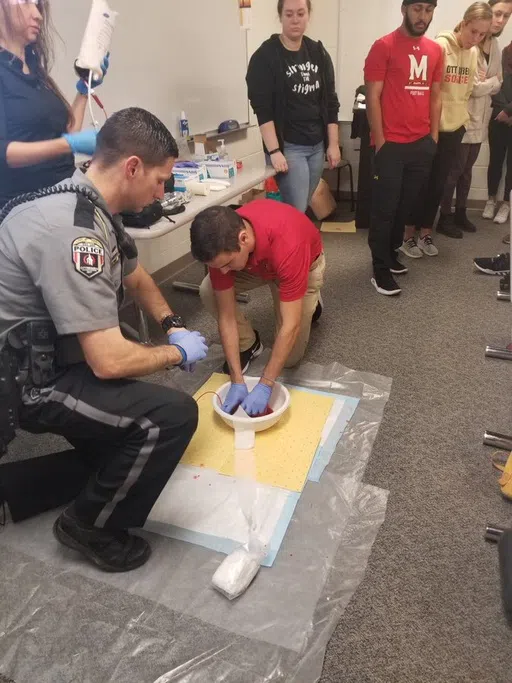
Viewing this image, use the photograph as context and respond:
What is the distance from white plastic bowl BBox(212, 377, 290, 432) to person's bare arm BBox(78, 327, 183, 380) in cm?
53

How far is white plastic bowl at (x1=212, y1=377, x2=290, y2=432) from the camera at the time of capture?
1.65 m

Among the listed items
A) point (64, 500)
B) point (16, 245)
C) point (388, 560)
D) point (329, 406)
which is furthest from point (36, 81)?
point (388, 560)

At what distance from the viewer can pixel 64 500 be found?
1.48 metres

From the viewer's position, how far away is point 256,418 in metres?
1.64

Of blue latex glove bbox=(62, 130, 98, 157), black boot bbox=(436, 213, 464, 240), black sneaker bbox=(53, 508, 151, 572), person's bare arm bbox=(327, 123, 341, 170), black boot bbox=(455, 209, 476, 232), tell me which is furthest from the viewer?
black boot bbox=(455, 209, 476, 232)

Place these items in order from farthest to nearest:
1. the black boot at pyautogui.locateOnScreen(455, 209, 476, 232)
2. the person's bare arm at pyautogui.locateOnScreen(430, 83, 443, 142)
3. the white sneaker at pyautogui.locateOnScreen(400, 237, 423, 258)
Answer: the black boot at pyautogui.locateOnScreen(455, 209, 476, 232)
the white sneaker at pyautogui.locateOnScreen(400, 237, 423, 258)
the person's bare arm at pyautogui.locateOnScreen(430, 83, 443, 142)

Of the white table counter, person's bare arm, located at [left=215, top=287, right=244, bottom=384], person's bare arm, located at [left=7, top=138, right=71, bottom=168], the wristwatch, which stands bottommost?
person's bare arm, located at [left=215, top=287, right=244, bottom=384]

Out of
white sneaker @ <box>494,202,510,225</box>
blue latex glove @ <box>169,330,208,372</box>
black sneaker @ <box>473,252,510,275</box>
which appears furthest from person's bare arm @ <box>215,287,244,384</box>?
white sneaker @ <box>494,202,510,225</box>

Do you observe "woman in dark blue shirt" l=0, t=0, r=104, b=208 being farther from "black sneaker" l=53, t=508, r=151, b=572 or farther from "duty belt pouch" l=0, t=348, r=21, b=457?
"black sneaker" l=53, t=508, r=151, b=572

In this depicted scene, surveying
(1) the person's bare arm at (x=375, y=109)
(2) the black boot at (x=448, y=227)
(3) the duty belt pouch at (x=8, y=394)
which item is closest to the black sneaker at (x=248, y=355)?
(3) the duty belt pouch at (x=8, y=394)

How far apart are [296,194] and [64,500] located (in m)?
1.90

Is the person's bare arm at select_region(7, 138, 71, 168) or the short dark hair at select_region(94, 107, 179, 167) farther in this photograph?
the person's bare arm at select_region(7, 138, 71, 168)

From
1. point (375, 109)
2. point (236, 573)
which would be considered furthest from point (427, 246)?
point (236, 573)

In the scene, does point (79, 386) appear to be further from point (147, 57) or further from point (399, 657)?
point (147, 57)
